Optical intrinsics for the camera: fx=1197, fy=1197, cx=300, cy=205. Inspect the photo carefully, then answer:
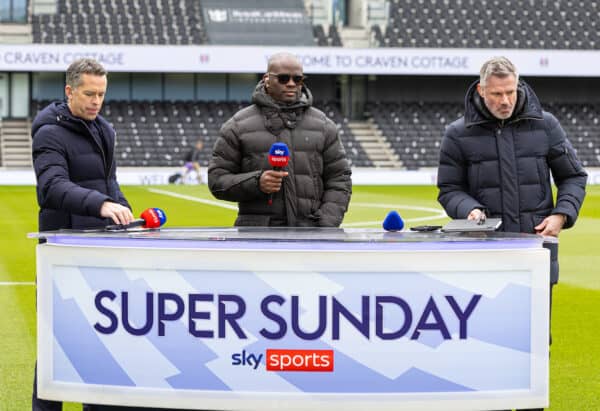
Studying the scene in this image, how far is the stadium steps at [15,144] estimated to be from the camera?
1753 inches

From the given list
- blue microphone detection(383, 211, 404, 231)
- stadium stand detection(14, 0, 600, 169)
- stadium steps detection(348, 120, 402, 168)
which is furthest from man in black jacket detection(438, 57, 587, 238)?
stadium steps detection(348, 120, 402, 168)

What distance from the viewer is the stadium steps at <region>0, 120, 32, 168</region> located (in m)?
44.5

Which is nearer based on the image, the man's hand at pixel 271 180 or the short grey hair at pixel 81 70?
the short grey hair at pixel 81 70

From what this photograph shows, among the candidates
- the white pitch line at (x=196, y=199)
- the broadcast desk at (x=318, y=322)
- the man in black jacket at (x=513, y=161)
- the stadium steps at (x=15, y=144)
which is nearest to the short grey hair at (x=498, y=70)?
the man in black jacket at (x=513, y=161)

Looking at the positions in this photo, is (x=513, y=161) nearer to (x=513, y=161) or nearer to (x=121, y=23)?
(x=513, y=161)

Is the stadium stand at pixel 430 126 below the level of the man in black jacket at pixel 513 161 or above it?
below

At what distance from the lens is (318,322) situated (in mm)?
4891

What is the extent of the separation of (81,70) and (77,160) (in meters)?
0.46

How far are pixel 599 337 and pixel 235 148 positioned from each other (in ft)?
14.8

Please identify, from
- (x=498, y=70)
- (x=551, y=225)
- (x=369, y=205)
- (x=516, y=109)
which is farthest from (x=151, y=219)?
(x=369, y=205)

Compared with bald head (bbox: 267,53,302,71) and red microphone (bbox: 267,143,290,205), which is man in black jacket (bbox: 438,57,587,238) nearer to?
bald head (bbox: 267,53,302,71)

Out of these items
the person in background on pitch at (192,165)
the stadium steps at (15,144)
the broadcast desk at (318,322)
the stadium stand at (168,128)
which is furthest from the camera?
the stadium stand at (168,128)

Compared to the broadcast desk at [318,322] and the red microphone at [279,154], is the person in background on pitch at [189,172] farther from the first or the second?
the broadcast desk at [318,322]

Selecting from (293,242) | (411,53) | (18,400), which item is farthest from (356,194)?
(293,242)
